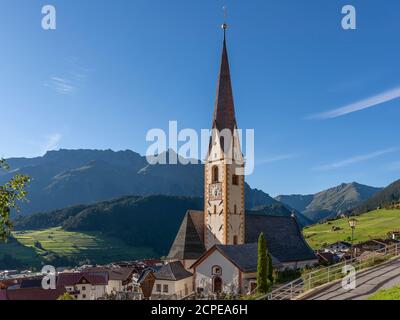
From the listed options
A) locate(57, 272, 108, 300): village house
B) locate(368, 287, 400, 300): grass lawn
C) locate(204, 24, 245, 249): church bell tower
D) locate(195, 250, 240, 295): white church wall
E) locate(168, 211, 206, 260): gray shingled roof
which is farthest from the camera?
locate(57, 272, 108, 300): village house

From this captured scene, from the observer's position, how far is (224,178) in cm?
5325

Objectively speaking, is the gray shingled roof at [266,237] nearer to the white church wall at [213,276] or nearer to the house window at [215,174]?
the white church wall at [213,276]

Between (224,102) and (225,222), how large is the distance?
15958 millimetres

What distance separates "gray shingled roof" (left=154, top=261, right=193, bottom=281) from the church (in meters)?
0.71

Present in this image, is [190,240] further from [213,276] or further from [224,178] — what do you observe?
[224,178]

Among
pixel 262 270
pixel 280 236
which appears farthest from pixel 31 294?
pixel 262 270

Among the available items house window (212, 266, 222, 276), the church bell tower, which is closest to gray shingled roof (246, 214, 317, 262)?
the church bell tower

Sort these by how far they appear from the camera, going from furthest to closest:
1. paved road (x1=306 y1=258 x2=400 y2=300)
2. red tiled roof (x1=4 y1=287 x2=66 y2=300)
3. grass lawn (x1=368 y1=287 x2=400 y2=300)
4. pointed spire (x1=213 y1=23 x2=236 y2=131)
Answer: red tiled roof (x1=4 y1=287 x2=66 y2=300)
pointed spire (x1=213 y1=23 x2=236 y2=131)
paved road (x1=306 y1=258 x2=400 y2=300)
grass lawn (x1=368 y1=287 x2=400 y2=300)

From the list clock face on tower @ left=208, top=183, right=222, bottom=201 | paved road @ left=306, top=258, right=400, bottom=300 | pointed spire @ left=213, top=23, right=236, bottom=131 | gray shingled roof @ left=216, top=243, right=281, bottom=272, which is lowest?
gray shingled roof @ left=216, top=243, right=281, bottom=272

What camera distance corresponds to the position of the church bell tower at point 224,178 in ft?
172

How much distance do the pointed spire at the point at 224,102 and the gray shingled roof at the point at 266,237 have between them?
39.5 ft

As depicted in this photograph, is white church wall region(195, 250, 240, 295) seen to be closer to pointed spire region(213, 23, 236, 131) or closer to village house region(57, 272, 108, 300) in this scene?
pointed spire region(213, 23, 236, 131)

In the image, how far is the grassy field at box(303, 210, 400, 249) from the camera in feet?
471

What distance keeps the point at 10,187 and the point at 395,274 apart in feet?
71.0
